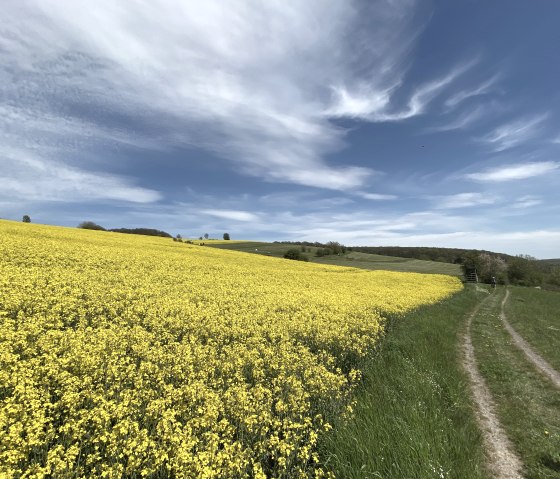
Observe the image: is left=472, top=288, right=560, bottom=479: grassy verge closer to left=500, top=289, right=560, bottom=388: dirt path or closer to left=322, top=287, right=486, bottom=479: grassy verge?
left=500, top=289, right=560, bottom=388: dirt path

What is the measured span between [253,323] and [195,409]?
560 cm

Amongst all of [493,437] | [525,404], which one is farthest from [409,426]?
[525,404]

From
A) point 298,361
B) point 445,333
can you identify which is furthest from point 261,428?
point 445,333

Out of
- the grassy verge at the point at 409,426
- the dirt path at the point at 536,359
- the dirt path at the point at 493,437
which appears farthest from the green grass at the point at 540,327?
the grassy verge at the point at 409,426

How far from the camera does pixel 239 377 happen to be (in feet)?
24.5

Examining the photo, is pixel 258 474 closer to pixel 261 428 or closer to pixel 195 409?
pixel 261 428

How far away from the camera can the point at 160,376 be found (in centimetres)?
679

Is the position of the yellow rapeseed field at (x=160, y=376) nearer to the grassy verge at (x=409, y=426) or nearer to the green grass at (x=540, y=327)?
the grassy verge at (x=409, y=426)

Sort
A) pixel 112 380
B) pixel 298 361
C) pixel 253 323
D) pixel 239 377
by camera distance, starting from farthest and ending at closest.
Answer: pixel 253 323
pixel 298 361
pixel 239 377
pixel 112 380

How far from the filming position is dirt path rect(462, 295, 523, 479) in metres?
6.18

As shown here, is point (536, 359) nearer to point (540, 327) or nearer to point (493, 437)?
point (493, 437)

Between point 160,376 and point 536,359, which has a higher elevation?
point 160,376

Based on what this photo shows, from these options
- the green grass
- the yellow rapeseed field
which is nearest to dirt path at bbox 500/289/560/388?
the green grass

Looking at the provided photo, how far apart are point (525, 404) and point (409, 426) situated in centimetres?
496
